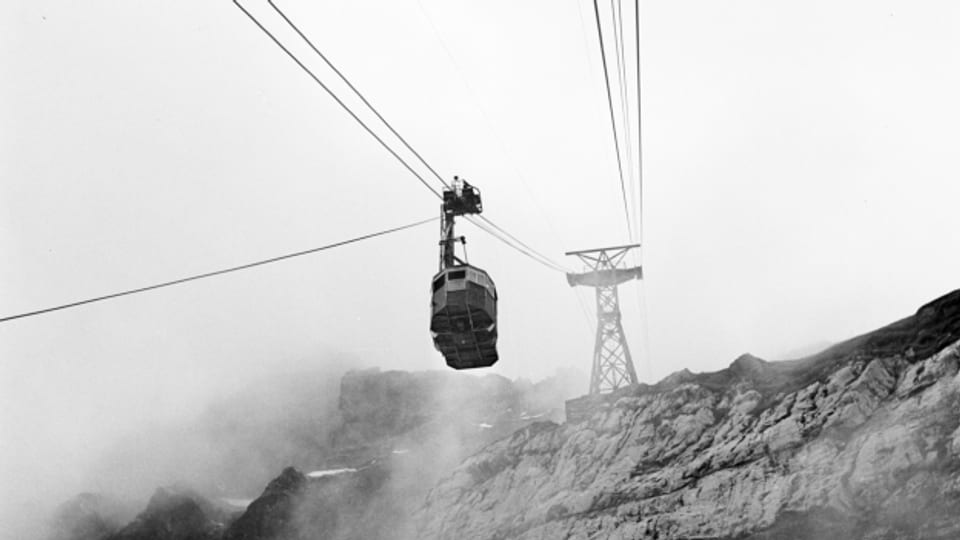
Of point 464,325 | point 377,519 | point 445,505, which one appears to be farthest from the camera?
point 377,519

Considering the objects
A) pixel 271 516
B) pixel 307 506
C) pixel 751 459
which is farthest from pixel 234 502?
pixel 751 459

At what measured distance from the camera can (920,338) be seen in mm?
45062

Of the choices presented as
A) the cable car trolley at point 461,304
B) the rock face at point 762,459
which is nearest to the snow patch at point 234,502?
the rock face at point 762,459

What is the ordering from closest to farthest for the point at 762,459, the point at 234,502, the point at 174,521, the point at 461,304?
1. the point at 461,304
2. the point at 762,459
3. the point at 174,521
4. the point at 234,502

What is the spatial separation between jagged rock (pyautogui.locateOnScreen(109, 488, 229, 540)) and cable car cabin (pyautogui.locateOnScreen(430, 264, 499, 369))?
143 m

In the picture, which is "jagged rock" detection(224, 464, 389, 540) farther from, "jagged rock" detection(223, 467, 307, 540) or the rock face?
the rock face

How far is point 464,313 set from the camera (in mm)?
23969

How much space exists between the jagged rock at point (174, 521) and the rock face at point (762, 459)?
364 ft

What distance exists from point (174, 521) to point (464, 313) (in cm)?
16482

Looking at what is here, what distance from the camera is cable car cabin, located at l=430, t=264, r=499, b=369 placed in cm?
2373

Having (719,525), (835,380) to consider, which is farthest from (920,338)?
(719,525)

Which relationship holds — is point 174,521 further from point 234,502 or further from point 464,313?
point 464,313

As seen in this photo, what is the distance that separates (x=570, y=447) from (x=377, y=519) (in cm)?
4688

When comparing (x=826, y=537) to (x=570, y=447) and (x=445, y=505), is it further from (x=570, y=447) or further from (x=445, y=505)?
(x=445, y=505)
